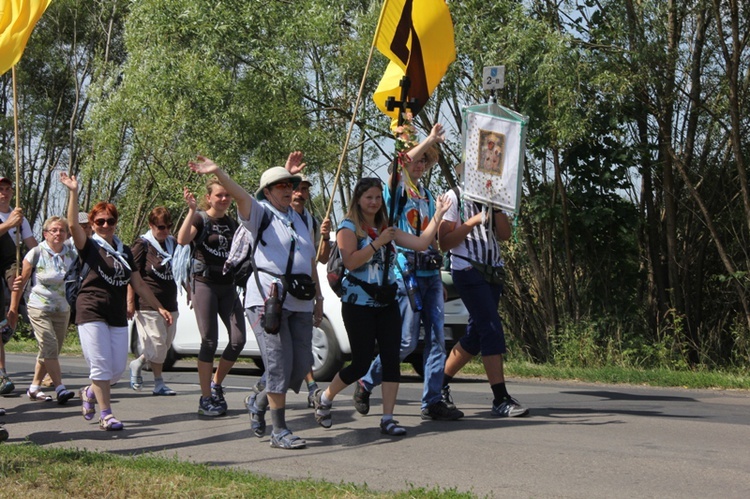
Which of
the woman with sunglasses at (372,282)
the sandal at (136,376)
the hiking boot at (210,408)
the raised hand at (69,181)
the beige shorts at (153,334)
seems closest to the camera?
the woman with sunglasses at (372,282)

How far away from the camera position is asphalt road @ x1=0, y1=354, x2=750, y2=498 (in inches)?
248

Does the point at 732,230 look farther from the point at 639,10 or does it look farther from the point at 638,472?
the point at 638,472

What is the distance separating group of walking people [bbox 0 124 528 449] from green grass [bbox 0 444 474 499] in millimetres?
1242

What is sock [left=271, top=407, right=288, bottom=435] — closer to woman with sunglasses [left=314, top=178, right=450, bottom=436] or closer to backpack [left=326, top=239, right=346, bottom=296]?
woman with sunglasses [left=314, top=178, right=450, bottom=436]

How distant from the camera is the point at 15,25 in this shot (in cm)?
885

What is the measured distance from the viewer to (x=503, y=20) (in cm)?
1484

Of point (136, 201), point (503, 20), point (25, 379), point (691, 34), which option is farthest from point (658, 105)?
point (136, 201)

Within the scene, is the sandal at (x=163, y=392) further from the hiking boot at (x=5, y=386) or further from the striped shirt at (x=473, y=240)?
the striped shirt at (x=473, y=240)

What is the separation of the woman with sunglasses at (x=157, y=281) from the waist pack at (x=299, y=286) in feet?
13.3

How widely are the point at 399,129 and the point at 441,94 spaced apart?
787 cm

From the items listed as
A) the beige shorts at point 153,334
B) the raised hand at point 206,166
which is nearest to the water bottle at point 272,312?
the raised hand at point 206,166

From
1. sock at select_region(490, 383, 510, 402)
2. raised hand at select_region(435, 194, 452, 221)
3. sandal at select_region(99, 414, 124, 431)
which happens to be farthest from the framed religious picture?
sandal at select_region(99, 414, 124, 431)

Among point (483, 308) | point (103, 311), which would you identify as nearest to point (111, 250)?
point (103, 311)

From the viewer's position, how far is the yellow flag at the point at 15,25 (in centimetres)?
883
